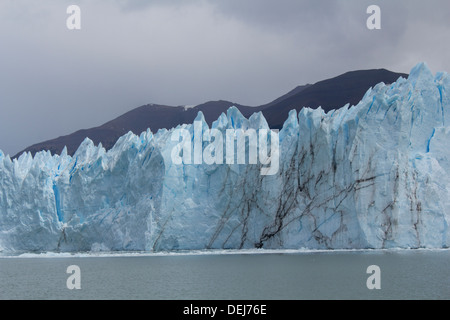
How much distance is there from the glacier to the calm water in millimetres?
1967

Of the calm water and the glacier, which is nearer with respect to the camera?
the calm water

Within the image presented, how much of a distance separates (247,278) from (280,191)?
10.4 meters

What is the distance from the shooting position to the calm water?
1608 cm

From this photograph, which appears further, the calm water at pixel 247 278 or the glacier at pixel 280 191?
the glacier at pixel 280 191

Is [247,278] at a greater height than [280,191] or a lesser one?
lesser

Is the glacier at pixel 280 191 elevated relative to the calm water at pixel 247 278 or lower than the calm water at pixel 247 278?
elevated

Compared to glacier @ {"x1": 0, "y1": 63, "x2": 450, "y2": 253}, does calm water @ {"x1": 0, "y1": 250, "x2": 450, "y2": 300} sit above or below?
below

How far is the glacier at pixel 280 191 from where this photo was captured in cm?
2672

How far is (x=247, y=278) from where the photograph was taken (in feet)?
63.0

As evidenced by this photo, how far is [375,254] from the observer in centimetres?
2592

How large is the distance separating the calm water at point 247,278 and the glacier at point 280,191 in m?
1.97

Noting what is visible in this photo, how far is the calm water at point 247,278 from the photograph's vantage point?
16078 millimetres
